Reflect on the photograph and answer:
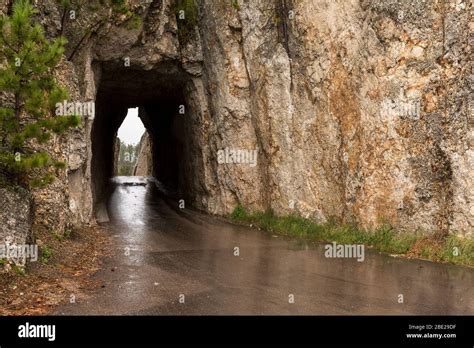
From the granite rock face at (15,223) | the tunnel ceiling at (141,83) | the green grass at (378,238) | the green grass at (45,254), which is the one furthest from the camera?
the tunnel ceiling at (141,83)

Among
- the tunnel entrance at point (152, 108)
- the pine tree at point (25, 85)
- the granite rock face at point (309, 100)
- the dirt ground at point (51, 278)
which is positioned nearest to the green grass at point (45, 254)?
the dirt ground at point (51, 278)

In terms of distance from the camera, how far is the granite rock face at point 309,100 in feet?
50.1

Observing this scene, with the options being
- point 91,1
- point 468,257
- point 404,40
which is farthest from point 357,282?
point 91,1

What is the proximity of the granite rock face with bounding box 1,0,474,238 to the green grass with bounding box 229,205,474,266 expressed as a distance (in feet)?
1.31

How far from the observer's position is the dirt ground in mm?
9203

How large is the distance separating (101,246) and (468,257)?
1148cm

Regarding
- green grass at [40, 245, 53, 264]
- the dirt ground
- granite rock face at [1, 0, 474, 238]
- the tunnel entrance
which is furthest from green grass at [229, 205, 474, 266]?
the tunnel entrance

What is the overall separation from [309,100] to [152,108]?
22.8m

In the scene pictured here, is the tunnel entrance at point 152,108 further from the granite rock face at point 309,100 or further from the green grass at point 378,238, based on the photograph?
the green grass at point 378,238

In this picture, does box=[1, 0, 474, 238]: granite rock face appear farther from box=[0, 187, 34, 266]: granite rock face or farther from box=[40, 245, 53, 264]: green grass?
box=[0, 187, 34, 266]: granite rock face

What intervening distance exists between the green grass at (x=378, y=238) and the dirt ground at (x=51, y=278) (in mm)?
7295

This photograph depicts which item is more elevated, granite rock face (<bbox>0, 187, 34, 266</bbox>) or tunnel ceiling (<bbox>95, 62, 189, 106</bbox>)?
tunnel ceiling (<bbox>95, 62, 189, 106</bbox>)

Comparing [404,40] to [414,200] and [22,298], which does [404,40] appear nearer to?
[414,200]

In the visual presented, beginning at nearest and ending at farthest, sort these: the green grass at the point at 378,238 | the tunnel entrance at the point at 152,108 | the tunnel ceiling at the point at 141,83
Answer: the green grass at the point at 378,238 < the tunnel ceiling at the point at 141,83 < the tunnel entrance at the point at 152,108
